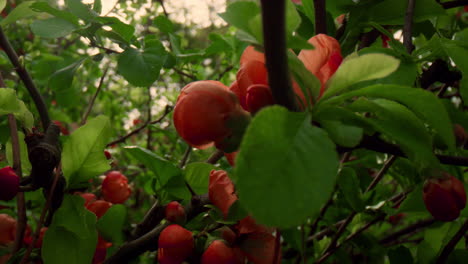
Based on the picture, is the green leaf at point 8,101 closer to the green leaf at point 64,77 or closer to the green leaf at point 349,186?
the green leaf at point 64,77

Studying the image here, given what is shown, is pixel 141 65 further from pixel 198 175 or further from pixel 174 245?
pixel 174 245

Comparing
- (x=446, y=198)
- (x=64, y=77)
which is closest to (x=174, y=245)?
(x=446, y=198)

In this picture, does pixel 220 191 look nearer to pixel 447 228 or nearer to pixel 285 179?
pixel 285 179

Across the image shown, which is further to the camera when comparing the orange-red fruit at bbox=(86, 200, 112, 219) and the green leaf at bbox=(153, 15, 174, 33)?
the green leaf at bbox=(153, 15, 174, 33)

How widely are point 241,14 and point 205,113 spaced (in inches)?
3.9

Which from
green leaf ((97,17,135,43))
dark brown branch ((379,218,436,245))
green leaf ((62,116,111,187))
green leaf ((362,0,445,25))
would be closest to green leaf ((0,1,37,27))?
green leaf ((97,17,135,43))

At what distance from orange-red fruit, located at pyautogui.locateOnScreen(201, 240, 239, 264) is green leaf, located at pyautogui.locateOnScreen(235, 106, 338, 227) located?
0.31m

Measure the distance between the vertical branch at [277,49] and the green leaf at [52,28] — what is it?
522 millimetres

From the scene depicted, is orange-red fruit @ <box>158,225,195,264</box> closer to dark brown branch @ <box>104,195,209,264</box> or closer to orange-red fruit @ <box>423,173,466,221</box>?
dark brown branch @ <box>104,195,209,264</box>

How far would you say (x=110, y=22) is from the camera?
70 centimetres

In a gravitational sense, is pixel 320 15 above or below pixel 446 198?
above

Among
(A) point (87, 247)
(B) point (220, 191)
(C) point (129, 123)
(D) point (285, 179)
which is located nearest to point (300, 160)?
(D) point (285, 179)

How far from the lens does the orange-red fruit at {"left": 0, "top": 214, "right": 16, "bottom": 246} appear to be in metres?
0.76

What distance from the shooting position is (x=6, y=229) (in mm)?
763
